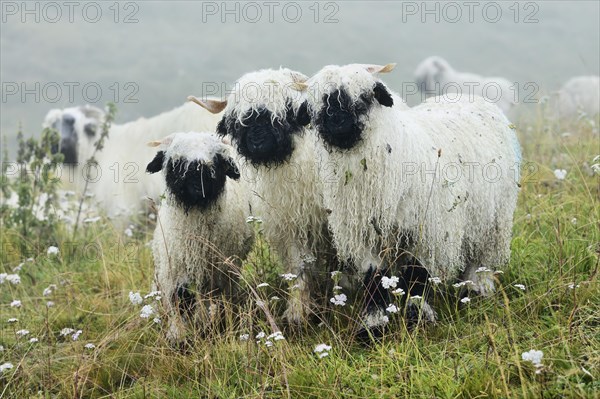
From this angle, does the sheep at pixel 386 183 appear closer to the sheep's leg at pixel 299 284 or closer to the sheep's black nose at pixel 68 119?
the sheep's leg at pixel 299 284

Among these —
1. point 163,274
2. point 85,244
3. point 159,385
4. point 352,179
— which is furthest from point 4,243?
point 352,179

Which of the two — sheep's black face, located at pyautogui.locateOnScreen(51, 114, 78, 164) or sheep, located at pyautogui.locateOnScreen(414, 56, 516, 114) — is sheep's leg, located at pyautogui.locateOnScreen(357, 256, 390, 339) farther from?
sheep, located at pyautogui.locateOnScreen(414, 56, 516, 114)

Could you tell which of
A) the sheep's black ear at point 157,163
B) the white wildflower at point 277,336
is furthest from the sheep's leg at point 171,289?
the white wildflower at point 277,336

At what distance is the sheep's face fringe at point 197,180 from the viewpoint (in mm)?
4805

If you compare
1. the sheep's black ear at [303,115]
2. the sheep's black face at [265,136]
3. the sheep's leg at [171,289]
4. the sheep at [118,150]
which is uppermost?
the sheep's black ear at [303,115]

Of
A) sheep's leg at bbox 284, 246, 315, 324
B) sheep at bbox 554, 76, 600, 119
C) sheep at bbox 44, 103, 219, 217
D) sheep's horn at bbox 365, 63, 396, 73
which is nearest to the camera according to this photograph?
sheep's horn at bbox 365, 63, 396, 73

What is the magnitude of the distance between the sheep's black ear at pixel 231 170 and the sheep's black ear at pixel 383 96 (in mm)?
1191

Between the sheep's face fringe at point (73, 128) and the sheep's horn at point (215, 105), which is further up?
the sheep's horn at point (215, 105)

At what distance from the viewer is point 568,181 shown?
251 inches

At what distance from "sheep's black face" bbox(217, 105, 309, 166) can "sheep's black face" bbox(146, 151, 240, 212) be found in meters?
0.20

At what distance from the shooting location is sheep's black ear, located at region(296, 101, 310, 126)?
4539 mm

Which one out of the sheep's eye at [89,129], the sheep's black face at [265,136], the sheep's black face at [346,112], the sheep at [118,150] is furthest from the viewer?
the sheep's eye at [89,129]

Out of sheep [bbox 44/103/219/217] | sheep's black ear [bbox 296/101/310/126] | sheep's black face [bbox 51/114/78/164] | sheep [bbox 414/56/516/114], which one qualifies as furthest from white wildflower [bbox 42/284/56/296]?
sheep [bbox 414/56/516/114]

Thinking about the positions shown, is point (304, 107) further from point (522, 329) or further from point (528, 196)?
point (528, 196)
